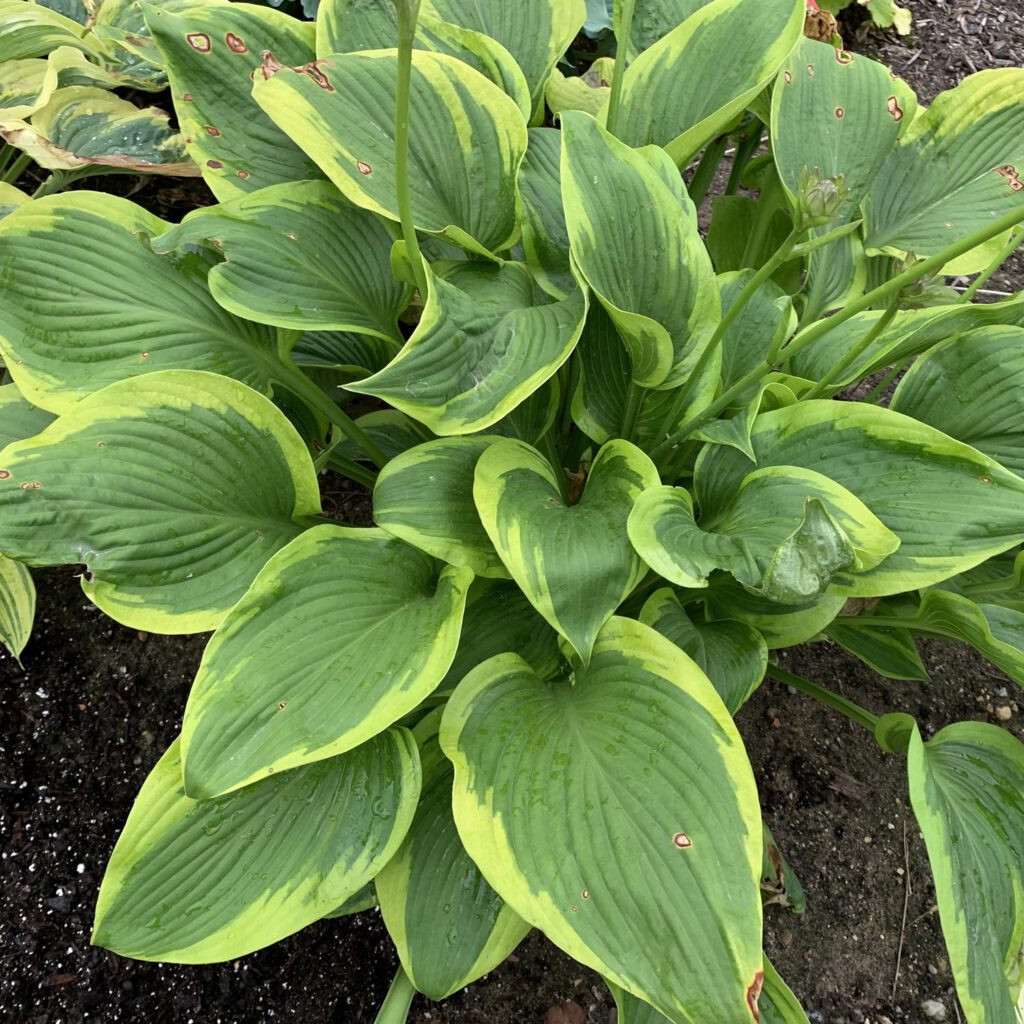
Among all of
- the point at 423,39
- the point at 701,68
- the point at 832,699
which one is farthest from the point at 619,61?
the point at 832,699

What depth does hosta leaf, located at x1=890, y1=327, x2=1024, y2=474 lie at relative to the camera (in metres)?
0.98

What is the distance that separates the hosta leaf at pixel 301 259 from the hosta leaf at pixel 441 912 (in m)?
0.60

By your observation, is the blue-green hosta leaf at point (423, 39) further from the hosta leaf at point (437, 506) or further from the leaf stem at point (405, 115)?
the hosta leaf at point (437, 506)

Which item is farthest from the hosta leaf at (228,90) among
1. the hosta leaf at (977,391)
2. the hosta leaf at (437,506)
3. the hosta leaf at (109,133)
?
the hosta leaf at (977,391)

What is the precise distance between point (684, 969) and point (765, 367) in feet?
1.95

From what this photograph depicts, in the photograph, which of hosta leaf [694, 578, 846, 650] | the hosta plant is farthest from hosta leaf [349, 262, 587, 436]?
hosta leaf [694, 578, 846, 650]

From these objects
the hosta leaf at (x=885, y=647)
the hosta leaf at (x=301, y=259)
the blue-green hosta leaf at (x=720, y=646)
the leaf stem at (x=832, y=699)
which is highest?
the hosta leaf at (x=301, y=259)

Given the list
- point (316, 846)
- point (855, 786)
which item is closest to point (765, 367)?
point (316, 846)

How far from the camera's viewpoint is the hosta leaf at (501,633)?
98cm

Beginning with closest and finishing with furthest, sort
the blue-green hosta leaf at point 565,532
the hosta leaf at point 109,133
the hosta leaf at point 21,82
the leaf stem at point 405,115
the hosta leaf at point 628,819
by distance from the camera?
1. the leaf stem at point 405,115
2. the hosta leaf at point 628,819
3. the blue-green hosta leaf at point 565,532
4. the hosta leaf at point 109,133
5. the hosta leaf at point 21,82

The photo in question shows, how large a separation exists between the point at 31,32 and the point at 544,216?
100cm

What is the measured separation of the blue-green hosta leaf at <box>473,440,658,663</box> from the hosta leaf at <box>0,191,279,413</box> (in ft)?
1.25

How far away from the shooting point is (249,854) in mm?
822

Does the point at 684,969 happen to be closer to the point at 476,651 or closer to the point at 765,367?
the point at 476,651
